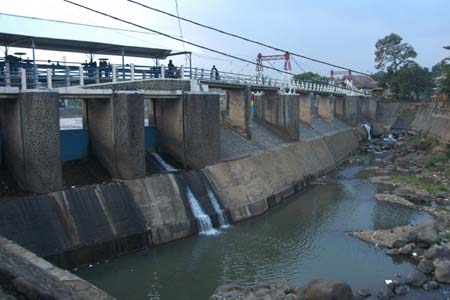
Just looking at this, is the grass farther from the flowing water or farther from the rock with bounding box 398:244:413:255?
Result: the rock with bounding box 398:244:413:255

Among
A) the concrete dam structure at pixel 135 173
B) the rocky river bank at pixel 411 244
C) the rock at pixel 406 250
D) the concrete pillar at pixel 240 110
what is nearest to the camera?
the rocky river bank at pixel 411 244

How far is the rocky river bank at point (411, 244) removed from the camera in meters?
15.7

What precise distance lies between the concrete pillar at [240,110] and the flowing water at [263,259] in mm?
10276

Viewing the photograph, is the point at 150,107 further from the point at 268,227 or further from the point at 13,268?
the point at 13,268

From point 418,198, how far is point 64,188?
2088 centimetres

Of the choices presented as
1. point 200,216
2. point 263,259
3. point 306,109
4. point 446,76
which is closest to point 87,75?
point 200,216

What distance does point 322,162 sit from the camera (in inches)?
1596

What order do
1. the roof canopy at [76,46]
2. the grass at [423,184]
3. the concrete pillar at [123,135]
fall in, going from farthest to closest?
the grass at [423,184] → the concrete pillar at [123,135] → the roof canopy at [76,46]

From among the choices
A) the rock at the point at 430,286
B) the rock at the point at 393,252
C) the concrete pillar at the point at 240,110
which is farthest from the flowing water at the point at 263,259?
the concrete pillar at the point at 240,110

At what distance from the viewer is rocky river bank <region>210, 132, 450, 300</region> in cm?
1566

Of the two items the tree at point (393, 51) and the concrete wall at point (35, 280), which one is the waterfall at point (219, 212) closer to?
the concrete wall at point (35, 280)

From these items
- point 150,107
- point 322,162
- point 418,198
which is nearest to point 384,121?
point 322,162

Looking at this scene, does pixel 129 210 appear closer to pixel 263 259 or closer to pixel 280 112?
pixel 263 259

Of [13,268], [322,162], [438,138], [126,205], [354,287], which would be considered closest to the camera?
[13,268]
